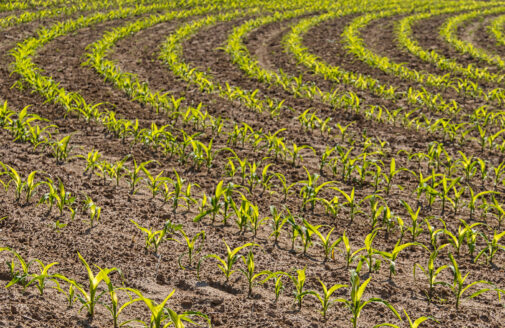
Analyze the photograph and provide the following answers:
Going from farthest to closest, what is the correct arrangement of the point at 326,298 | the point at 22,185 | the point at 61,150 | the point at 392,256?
the point at 61,150
the point at 22,185
the point at 392,256
the point at 326,298

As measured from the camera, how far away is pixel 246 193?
17.7 ft

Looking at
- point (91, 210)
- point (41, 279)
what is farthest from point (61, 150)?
point (41, 279)

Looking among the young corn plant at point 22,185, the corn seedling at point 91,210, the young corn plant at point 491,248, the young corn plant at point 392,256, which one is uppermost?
the young corn plant at point 22,185

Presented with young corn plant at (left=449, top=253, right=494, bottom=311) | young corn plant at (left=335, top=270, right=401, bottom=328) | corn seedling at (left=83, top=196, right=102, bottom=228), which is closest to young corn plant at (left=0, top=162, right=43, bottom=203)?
corn seedling at (left=83, top=196, right=102, bottom=228)

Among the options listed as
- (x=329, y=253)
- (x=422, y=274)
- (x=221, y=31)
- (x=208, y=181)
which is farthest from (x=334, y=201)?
(x=221, y=31)

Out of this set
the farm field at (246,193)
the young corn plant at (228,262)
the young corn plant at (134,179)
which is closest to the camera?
the farm field at (246,193)

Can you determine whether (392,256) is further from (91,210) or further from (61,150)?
(61,150)

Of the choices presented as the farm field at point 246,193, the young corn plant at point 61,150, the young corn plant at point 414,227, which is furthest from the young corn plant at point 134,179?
the young corn plant at point 414,227

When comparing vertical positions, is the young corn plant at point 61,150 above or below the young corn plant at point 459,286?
above

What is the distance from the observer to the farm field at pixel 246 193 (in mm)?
3637

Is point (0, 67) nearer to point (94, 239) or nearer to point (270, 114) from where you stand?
point (270, 114)

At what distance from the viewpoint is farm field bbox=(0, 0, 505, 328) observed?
3.64m

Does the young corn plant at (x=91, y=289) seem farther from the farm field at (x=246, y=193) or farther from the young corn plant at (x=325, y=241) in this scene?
the young corn plant at (x=325, y=241)

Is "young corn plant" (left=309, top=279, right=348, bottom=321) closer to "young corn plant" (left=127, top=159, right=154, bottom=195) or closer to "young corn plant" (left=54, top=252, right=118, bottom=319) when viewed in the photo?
"young corn plant" (left=54, top=252, right=118, bottom=319)
